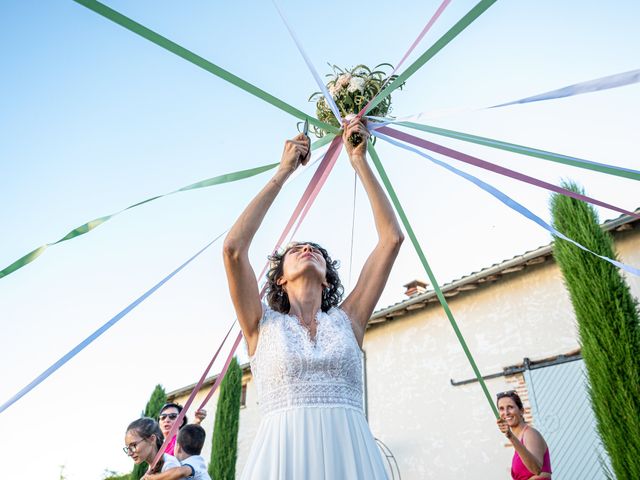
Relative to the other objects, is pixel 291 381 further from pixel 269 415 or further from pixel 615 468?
pixel 615 468

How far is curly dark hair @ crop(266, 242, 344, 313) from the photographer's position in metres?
2.30

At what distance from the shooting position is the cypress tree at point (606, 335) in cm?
519

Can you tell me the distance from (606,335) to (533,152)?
4.40 meters

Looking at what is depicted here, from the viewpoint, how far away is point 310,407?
5.50 ft

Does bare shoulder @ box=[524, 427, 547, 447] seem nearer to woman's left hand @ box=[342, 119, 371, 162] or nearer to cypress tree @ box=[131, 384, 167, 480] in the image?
woman's left hand @ box=[342, 119, 371, 162]

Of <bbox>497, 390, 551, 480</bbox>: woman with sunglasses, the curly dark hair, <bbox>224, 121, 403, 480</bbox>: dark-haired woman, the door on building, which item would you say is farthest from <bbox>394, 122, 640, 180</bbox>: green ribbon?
the door on building

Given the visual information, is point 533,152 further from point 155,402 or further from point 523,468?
point 155,402

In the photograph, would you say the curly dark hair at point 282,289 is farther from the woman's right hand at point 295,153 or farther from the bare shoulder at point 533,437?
the bare shoulder at point 533,437

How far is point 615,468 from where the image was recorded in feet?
16.9

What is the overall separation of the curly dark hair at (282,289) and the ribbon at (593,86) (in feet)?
3.39

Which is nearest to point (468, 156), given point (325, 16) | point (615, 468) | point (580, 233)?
point (325, 16)

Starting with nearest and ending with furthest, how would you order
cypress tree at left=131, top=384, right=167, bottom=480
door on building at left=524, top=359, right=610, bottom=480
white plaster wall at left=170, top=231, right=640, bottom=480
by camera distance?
door on building at left=524, top=359, right=610, bottom=480
white plaster wall at left=170, top=231, right=640, bottom=480
cypress tree at left=131, top=384, right=167, bottom=480

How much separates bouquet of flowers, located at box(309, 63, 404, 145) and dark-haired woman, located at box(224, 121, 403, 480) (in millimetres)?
560

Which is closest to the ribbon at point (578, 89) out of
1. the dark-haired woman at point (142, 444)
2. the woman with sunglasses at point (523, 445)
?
the woman with sunglasses at point (523, 445)
